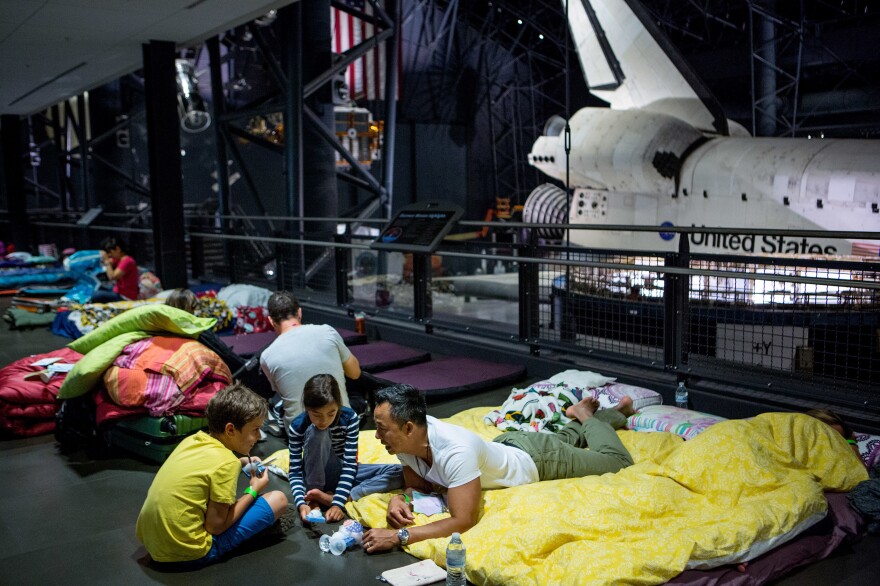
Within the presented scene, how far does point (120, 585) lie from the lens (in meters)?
3.06

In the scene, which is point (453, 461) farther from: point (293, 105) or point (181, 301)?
point (293, 105)

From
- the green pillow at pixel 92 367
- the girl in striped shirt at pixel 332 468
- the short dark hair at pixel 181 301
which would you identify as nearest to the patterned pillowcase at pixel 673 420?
the girl in striped shirt at pixel 332 468

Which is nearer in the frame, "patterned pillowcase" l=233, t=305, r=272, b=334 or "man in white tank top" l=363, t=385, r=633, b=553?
"man in white tank top" l=363, t=385, r=633, b=553

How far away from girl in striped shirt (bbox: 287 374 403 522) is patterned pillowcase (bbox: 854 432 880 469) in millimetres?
2467

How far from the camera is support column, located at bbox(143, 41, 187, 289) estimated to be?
8688 millimetres

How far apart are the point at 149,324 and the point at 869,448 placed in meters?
4.37

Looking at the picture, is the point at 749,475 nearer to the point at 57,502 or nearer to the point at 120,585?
the point at 120,585

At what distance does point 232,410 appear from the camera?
10.3 feet

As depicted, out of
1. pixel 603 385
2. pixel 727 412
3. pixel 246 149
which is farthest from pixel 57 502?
pixel 246 149

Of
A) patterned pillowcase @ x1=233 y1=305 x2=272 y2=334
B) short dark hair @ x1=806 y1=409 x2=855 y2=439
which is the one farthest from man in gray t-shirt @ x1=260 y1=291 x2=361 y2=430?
patterned pillowcase @ x1=233 y1=305 x2=272 y2=334

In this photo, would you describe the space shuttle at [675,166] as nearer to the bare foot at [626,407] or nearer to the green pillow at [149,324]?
the bare foot at [626,407]

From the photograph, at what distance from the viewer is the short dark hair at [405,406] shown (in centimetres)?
316

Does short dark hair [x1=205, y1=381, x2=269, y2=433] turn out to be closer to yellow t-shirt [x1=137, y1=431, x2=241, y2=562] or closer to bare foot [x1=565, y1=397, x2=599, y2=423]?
yellow t-shirt [x1=137, y1=431, x2=241, y2=562]

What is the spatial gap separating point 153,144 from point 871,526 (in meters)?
8.13
